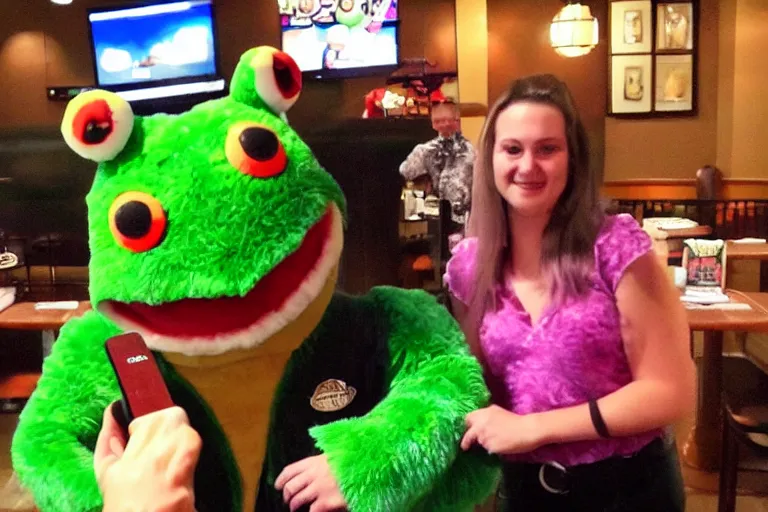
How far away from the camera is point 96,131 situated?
0.85 m

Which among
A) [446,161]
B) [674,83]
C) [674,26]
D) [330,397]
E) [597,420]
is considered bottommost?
[597,420]

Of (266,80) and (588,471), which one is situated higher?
(266,80)

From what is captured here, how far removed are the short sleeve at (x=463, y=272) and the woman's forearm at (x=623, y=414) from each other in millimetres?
260

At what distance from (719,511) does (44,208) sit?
3.35 metres

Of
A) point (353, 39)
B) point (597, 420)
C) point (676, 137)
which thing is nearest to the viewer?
point (597, 420)

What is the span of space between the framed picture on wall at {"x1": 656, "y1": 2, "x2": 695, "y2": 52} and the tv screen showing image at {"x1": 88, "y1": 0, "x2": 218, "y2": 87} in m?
3.94

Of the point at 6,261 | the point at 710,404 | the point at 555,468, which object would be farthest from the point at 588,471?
the point at 6,261

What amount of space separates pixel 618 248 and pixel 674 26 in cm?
613

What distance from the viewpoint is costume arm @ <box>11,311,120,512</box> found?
84cm

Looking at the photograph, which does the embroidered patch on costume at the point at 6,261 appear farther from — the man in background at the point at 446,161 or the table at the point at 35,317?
the man in background at the point at 446,161

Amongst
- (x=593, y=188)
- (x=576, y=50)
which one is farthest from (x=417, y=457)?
(x=576, y=50)

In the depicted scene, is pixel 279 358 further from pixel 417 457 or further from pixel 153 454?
pixel 153 454

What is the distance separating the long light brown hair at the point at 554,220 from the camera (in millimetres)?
1208

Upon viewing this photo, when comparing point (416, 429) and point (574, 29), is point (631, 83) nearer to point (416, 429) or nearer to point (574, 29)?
point (574, 29)
